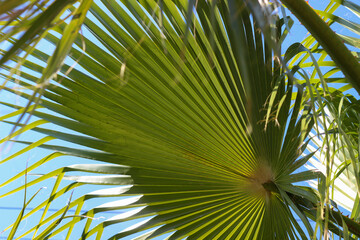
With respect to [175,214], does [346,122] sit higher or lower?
higher

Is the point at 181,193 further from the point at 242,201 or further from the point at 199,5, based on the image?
the point at 199,5

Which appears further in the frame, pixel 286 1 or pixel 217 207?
pixel 217 207

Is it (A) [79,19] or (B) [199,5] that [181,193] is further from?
(A) [79,19]

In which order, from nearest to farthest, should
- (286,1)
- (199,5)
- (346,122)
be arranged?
(286,1) → (199,5) → (346,122)

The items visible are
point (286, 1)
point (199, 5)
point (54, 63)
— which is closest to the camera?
point (54, 63)

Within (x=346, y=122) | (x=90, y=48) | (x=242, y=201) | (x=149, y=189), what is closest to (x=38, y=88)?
(x=90, y=48)

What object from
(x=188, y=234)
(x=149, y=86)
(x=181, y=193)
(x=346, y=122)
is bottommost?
(x=188, y=234)
